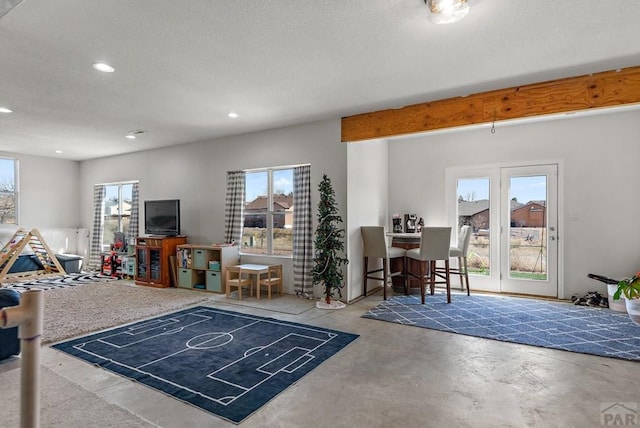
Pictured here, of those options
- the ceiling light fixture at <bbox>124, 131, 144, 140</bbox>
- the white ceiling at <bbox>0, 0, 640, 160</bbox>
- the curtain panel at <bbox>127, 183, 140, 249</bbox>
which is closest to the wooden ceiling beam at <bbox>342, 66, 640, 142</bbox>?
the white ceiling at <bbox>0, 0, 640, 160</bbox>

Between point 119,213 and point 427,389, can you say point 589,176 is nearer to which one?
point 427,389

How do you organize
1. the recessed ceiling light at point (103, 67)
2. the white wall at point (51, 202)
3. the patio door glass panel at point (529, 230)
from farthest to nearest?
the white wall at point (51, 202), the patio door glass panel at point (529, 230), the recessed ceiling light at point (103, 67)

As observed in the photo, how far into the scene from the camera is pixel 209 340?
132 inches

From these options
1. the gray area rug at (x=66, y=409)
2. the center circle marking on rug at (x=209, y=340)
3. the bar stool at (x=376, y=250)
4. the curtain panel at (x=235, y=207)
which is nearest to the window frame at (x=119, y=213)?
the curtain panel at (x=235, y=207)

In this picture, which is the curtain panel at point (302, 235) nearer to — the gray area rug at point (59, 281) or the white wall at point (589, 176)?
the white wall at point (589, 176)

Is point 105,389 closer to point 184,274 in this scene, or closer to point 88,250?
point 184,274

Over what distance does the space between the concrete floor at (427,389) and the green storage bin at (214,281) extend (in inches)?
98.8

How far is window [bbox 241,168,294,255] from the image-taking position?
18.1 feet

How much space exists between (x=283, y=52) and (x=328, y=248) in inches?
99.4

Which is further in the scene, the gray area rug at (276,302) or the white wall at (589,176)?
the white wall at (589,176)

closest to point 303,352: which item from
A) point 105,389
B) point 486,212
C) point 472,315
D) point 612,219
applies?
point 105,389

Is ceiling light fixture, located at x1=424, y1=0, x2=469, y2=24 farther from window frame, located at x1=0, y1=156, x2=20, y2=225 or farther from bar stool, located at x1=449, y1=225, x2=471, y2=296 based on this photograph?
window frame, located at x1=0, y1=156, x2=20, y2=225

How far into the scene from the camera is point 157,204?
6531 millimetres

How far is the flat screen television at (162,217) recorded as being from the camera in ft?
20.6
